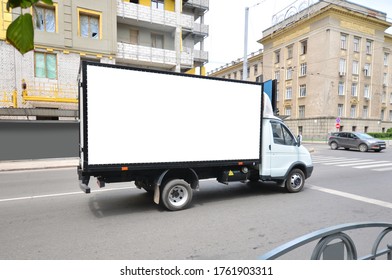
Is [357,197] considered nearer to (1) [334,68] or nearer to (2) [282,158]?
(2) [282,158]

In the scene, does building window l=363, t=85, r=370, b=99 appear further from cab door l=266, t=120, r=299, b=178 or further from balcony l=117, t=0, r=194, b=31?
cab door l=266, t=120, r=299, b=178

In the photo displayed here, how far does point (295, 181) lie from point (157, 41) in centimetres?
1918

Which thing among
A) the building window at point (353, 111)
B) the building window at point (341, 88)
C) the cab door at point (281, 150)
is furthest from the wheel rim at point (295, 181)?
the building window at point (353, 111)

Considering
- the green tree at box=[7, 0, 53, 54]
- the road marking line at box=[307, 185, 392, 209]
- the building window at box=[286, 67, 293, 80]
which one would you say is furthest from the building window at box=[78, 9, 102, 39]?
the building window at box=[286, 67, 293, 80]

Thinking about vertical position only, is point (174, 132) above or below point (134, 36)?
below

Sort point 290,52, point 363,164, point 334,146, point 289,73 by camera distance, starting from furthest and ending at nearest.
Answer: point 289,73 < point 290,52 < point 334,146 < point 363,164

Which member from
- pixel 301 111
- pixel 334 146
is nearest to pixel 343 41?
pixel 301 111

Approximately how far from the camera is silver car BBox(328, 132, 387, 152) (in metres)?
20.7

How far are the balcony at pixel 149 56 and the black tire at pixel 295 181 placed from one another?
1628 cm

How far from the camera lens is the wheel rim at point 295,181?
732cm

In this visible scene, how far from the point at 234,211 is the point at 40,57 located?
57.5ft

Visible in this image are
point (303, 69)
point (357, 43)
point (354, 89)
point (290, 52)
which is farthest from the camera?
point (290, 52)

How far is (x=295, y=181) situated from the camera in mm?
7391

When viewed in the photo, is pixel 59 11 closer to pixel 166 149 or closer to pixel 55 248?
pixel 166 149
